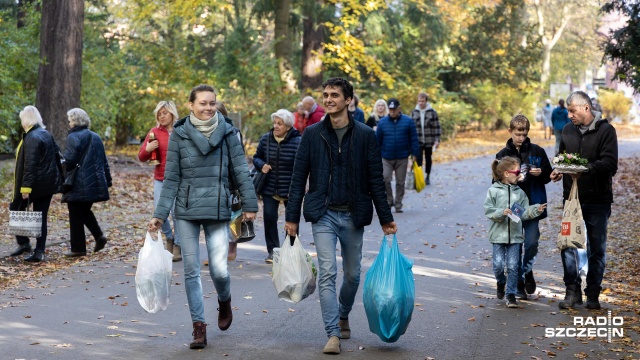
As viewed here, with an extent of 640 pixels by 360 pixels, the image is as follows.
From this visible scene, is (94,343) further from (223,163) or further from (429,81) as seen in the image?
(429,81)

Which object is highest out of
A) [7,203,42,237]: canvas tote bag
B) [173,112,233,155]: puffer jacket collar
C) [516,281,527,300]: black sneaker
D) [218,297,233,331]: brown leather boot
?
[173,112,233,155]: puffer jacket collar

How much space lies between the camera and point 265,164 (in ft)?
39.1

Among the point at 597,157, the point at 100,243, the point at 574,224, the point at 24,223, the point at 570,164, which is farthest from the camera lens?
the point at 100,243

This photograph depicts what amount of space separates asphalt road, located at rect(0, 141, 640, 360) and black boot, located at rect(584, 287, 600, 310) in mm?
157

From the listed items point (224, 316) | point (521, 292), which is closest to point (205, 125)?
point (224, 316)

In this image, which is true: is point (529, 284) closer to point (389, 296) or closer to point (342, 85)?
point (389, 296)

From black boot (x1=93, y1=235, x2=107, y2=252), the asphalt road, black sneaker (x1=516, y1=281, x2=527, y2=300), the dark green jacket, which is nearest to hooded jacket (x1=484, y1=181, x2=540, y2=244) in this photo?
black sneaker (x1=516, y1=281, x2=527, y2=300)

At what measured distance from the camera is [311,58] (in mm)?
33594

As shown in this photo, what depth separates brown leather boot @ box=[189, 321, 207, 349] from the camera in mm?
7424

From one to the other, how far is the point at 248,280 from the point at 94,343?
320 cm

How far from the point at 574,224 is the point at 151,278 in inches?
147

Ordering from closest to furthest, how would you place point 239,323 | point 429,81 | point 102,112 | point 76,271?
point 239,323
point 76,271
point 102,112
point 429,81

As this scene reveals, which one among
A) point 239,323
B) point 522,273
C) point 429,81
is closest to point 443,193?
point 522,273

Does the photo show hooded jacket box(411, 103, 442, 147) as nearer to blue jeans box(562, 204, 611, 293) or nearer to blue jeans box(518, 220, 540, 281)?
blue jeans box(518, 220, 540, 281)
